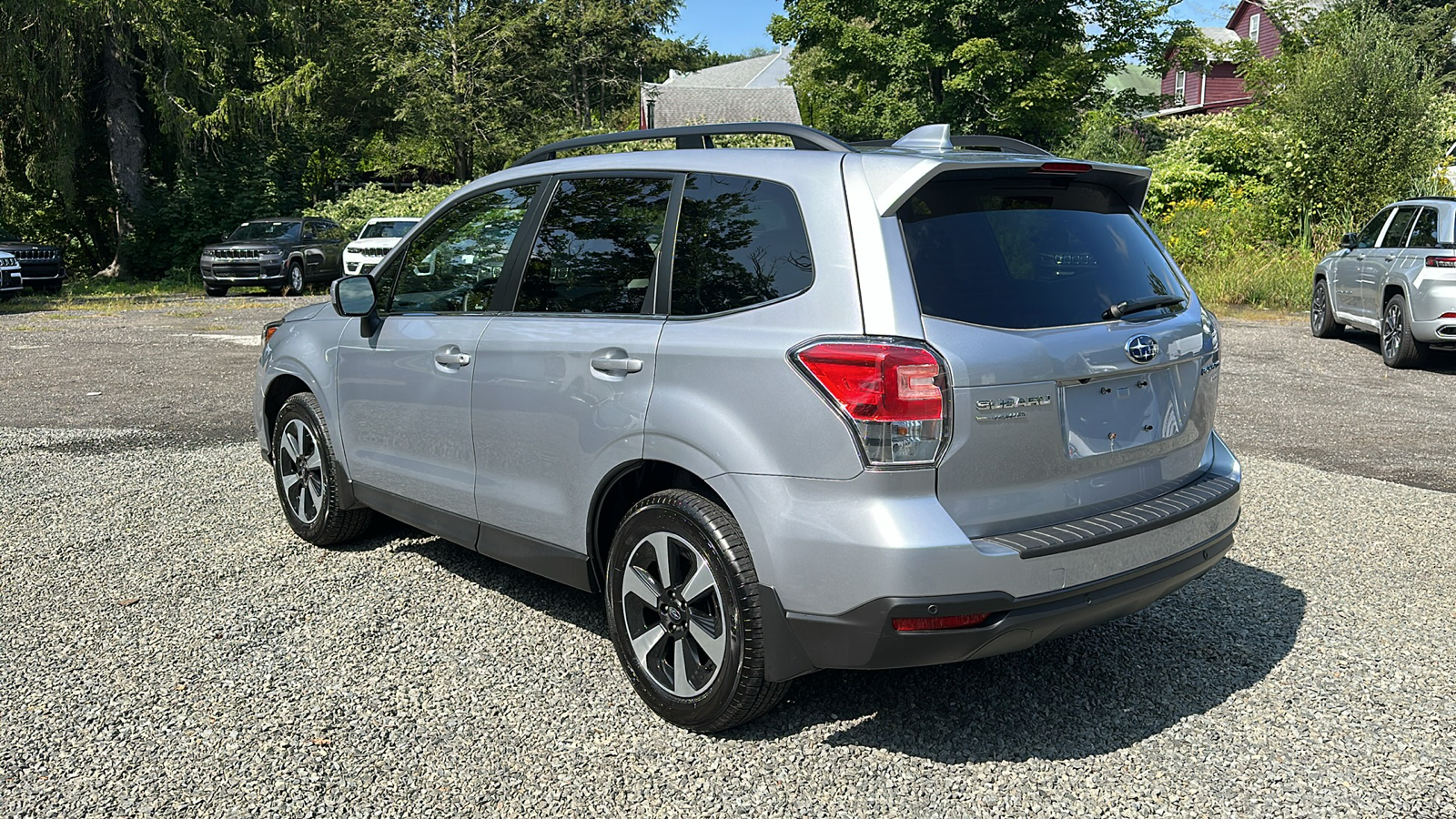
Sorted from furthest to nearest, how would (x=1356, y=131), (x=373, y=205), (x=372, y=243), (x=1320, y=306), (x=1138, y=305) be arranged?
(x=373, y=205)
(x=372, y=243)
(x=1356, y=131)
(x=1320, y=306)
(x=1138, y=305)

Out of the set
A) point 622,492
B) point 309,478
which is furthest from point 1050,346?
point 309,478

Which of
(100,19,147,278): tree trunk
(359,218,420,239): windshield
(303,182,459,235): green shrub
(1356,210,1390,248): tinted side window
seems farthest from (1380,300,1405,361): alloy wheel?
(303,182,459,235): green shrub

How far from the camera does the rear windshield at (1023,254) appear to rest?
3.26m

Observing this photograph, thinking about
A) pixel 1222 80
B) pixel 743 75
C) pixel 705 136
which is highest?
pixel 743 75

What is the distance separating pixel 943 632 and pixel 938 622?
0.03 metres

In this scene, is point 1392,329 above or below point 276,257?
below

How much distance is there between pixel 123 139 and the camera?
2883 cm

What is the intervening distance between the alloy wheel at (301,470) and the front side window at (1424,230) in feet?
36.5

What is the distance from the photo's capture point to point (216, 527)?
5.99m

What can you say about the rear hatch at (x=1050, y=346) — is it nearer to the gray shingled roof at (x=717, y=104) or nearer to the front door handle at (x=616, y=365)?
the front door handle at (x=616, y=365)

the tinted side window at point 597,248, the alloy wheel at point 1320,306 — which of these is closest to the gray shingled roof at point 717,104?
the alloy wheel at point 1320,306

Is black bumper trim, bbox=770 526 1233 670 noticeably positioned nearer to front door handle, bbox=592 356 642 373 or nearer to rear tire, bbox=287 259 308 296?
front door handle, bbox=592 356 642 373

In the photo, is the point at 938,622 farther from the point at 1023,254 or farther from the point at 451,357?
the point at 451,357

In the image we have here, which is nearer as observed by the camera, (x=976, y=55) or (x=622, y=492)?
(x=622, y=492)
